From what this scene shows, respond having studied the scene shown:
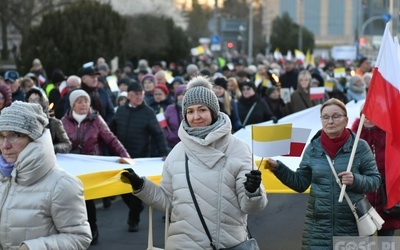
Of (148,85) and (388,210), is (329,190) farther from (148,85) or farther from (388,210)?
(148,85)

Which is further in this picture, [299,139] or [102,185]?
[102,185]

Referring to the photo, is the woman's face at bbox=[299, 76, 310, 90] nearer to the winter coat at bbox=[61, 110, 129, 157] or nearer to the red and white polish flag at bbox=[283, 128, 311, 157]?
the winter coat at bbox=[61, 110, 129, 157]

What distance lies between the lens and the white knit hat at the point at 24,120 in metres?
4.77

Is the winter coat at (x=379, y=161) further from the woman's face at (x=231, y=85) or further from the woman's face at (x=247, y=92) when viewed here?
the woman's face at (x=231, y=85)

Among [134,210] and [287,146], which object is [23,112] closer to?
→ [287,146]

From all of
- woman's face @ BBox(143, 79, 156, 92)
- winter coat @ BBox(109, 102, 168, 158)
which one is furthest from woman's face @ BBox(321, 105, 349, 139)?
woman's face @ BBox(143, 79, 156, 92)

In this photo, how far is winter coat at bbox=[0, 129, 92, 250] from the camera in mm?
4680

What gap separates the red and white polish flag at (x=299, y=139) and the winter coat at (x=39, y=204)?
315 centimetres

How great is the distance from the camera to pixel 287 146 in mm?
6551

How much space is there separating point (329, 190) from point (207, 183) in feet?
3.66

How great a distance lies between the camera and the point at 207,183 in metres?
5.59

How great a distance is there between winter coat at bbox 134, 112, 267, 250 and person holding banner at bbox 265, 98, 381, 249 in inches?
33.0

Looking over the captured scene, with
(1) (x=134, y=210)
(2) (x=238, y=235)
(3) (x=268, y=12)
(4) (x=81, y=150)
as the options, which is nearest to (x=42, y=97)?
(4) (x=81, y=150)

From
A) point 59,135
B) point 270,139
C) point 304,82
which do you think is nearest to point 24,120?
point 270,139
